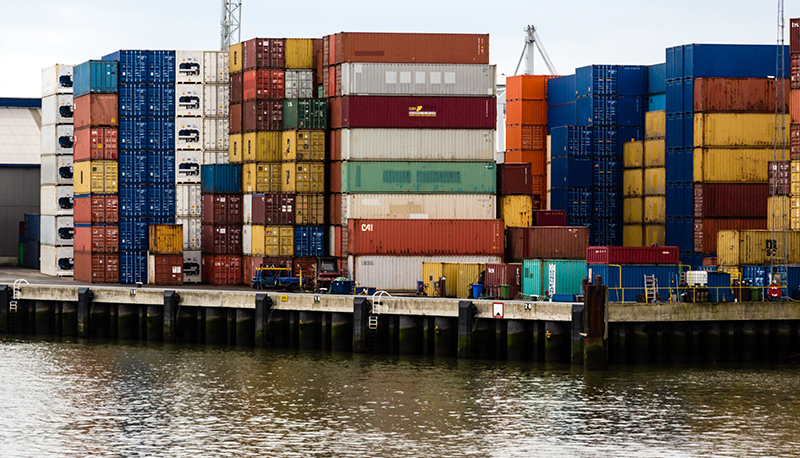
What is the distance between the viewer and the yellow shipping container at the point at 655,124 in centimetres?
8444

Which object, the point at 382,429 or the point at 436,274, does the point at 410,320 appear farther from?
the point at 382,429

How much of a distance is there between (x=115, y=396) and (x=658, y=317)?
25366 mm

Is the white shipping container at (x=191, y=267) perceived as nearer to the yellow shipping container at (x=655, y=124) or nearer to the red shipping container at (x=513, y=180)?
the red shipping container at (x=513, y=180)

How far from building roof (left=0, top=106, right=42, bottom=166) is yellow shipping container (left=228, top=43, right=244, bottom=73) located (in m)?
30.8

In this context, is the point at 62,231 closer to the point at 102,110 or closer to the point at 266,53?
the point at 102,110

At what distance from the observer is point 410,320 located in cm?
6116

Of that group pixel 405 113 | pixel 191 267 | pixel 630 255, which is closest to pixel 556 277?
pixel 630 255

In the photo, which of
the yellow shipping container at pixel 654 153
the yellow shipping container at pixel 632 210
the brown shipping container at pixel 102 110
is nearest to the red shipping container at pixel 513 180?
the yellow shipping container at pixel 654 153

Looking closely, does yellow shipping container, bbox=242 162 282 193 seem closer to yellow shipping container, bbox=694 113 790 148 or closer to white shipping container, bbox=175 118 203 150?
white shipping container, bbox=175 118 203 150

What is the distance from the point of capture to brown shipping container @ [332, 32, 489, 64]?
7375cm

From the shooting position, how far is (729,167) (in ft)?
253

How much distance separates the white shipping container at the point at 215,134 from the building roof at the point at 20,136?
1107 inches

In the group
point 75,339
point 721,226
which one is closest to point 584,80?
point 721,226

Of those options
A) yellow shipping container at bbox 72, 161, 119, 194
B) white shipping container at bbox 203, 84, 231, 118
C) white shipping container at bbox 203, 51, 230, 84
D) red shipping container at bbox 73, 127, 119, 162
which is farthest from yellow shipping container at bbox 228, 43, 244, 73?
yellow shipping container at bbox 72, 161, 119, 194
